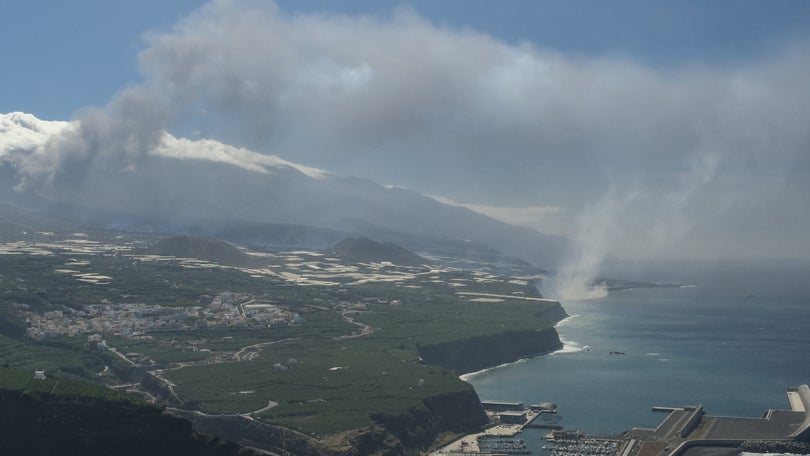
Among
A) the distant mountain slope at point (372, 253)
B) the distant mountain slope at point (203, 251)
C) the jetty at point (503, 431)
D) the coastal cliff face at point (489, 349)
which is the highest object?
the distant mountain slope at point (372, 253)

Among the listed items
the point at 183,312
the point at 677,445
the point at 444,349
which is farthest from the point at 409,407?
the point at 183,312

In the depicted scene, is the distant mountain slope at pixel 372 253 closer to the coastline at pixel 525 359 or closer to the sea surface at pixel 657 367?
the sea surface at pixel 657 367

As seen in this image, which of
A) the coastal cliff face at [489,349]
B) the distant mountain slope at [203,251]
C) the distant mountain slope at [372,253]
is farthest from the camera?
the distant mountain slope at [372,253]

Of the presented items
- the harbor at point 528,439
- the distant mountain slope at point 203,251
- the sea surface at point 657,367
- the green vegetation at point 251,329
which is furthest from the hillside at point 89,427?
the distant mountain slope at point 203,251

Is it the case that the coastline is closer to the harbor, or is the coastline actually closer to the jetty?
the jetty

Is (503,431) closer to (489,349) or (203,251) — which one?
(489,349)

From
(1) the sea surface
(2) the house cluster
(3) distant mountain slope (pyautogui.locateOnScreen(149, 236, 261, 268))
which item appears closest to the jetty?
(1) the sea surface
